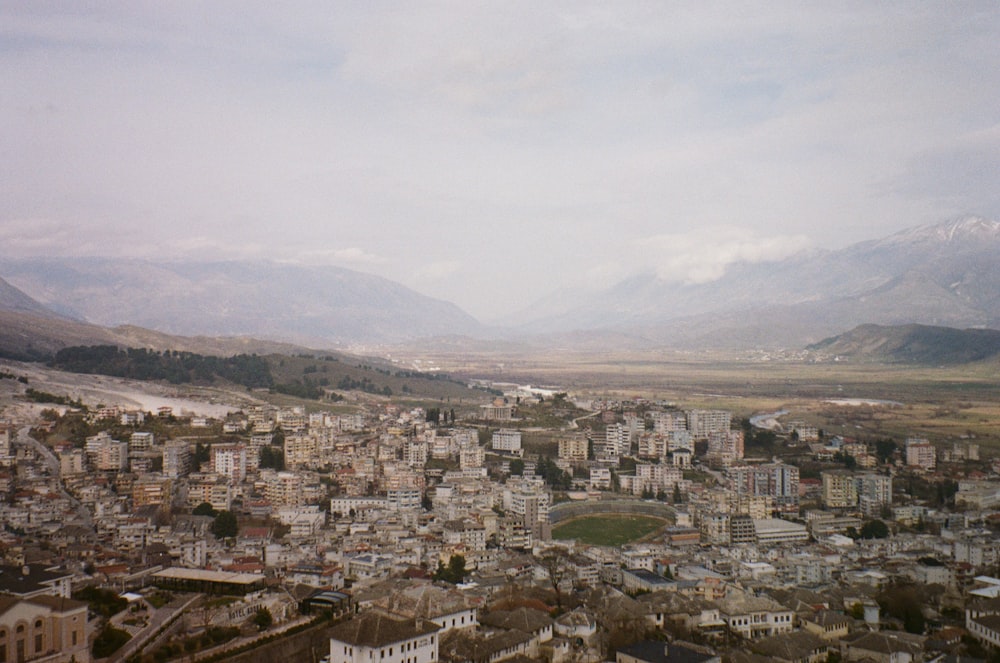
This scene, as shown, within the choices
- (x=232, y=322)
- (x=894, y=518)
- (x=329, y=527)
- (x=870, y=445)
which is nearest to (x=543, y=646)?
(x=329, y=527)

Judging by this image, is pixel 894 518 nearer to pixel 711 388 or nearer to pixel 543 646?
pixel 543 646

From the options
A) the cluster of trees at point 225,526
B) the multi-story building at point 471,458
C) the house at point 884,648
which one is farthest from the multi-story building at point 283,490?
the house at point 884,648

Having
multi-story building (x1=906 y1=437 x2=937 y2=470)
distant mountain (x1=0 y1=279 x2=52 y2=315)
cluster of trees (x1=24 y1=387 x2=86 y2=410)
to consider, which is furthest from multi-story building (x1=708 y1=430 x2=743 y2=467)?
distant mountain (x1=0 y1=279 x2=52 y2=315)

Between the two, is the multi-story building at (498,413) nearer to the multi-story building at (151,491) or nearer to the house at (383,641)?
the multi-story building at (151,491)

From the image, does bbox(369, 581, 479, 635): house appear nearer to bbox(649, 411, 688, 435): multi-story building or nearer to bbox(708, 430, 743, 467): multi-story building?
bbox(708, 430, 743, 467): multi-story building

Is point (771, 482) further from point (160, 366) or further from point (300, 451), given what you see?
point (160, 366)

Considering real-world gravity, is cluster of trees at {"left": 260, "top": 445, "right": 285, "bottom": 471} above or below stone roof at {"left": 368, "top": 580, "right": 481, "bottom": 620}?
above
